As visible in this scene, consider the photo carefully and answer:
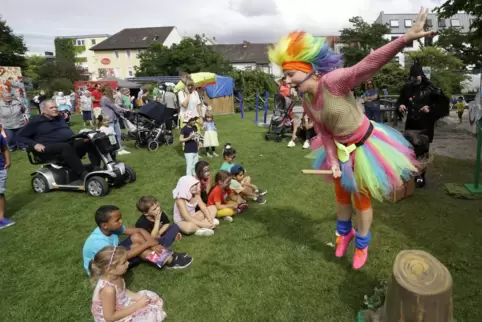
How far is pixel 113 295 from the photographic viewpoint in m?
2.48

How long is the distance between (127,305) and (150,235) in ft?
3.56

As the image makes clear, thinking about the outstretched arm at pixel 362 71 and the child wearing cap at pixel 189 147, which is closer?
the outstretched arm at pixel 362 71

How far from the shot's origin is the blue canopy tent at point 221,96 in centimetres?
2008

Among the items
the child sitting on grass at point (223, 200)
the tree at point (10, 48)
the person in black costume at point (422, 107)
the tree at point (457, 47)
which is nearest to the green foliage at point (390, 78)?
the tree at point (457, 47)

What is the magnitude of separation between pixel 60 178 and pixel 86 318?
13.8 feet

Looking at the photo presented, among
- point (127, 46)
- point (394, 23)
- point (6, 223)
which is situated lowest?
point (6, 223)

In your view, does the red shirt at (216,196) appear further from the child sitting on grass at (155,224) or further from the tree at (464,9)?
the tree at (464,9)

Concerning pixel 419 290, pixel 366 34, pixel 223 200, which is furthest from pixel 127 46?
pixel 419 290

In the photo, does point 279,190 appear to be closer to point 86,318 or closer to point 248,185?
point 248,185

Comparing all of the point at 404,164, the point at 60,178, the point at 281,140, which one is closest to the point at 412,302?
the point at 404,164

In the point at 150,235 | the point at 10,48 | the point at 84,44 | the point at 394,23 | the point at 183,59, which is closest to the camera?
the point at 150,235

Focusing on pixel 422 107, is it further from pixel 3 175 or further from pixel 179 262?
pixel 3 175

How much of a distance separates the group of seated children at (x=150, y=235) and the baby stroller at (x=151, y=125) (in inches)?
202

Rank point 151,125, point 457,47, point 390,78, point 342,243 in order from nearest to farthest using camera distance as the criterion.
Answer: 1. point 342,243
2. point 151,125
3. point 390,78
4. point 457,47
